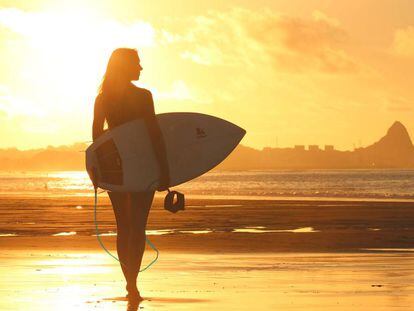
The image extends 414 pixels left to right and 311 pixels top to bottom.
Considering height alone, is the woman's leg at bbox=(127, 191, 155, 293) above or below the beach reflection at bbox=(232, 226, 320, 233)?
above

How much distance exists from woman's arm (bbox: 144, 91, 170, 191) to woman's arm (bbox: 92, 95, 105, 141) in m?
0.52

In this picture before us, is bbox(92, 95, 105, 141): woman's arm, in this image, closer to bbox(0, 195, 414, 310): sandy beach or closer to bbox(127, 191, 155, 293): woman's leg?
bbox(127, 191, 155, 293): woman's leg

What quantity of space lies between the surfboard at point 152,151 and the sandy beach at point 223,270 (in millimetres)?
1129

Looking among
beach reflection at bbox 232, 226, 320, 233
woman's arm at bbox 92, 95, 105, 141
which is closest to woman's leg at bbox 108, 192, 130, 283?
woman's arm at bbox 92, 95, 105, 141

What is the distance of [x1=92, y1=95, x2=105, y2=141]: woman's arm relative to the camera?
33.4 feet

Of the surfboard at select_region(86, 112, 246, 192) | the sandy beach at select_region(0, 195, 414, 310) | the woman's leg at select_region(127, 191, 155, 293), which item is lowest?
the sandy beach at select_region(0, 195, 414, 310)

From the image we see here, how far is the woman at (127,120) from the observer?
9.86 m

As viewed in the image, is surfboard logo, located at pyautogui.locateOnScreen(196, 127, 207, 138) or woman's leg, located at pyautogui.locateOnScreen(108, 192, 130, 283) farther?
surfboard logo, located at pyautogui.locateOnScreen(196, 127, 207, 138)

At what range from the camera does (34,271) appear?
41.4 feet

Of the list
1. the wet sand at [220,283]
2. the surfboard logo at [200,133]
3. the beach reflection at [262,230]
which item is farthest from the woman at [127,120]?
the beach reflection at [262,230]

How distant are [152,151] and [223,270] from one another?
9.82ft

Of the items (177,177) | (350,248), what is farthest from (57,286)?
(350,248)

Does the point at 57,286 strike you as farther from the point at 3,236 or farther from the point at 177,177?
the point at 3,236

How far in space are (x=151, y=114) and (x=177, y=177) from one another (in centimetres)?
109
